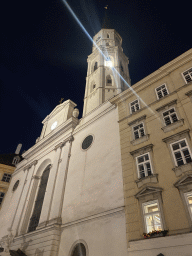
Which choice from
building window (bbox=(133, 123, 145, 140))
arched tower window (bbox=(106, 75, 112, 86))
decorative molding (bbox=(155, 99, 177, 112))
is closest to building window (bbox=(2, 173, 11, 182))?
arched tower window (bbox=(106, 75, 112, 86))

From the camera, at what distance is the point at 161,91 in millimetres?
16141

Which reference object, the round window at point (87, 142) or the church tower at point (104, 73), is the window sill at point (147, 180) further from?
the church tower at point (104, 73)

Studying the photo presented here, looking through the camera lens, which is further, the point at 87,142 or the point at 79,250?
the point at 87,142

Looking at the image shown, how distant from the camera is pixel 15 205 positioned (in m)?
25.7

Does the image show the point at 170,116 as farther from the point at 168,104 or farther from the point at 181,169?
the point at 181,169

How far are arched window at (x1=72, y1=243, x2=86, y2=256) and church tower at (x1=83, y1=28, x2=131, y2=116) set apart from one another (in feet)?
60.5

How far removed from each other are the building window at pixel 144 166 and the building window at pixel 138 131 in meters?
1.95

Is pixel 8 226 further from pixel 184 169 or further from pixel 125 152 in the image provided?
pixel 184 169

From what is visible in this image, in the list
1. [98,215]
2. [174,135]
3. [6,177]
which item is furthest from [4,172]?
[174,135]

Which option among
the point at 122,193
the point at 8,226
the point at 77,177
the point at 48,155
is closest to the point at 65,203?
the point at 77,177

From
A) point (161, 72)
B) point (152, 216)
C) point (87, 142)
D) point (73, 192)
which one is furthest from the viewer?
point (87, 142)

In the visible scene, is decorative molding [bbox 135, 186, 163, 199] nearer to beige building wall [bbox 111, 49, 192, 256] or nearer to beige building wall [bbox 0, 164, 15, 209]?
beige building wall [bbox 111, 49, 192, 256]

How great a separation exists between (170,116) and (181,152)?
321cm

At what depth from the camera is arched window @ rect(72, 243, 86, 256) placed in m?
13.9
